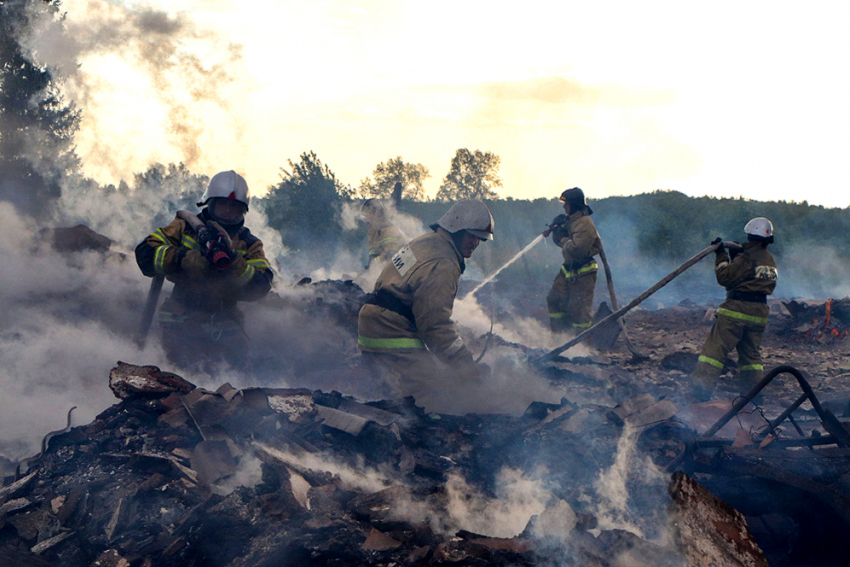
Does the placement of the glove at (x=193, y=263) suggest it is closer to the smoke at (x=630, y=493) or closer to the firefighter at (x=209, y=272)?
the firefighter at (x=209, y=272)

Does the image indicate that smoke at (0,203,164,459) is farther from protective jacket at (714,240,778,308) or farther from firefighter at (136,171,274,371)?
protective jacket at (714,240,778,308)

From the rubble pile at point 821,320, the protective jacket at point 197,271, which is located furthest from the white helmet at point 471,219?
the rubble pile at point 821,320

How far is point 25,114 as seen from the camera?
2206cm

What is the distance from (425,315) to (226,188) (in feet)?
6.63

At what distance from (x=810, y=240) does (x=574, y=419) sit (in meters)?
19.5

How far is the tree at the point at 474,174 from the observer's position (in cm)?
4397

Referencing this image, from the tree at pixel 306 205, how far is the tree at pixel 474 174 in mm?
24275

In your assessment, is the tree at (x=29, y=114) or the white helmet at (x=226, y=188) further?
the tree at (x=29, y=114)

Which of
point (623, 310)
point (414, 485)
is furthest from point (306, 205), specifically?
point (414, 485)

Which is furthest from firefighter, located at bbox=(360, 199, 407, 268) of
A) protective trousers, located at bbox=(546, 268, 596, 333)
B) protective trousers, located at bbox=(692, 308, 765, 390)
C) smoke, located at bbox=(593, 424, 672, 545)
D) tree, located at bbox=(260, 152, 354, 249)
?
tree, located at bbox=(260, 152, 354, 249)

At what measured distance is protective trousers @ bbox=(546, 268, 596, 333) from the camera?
26.8 feet

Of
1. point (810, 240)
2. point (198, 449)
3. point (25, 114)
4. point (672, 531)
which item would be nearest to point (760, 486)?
point (672, 531)

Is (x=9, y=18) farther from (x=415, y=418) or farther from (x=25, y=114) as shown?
(x=415, y=418)

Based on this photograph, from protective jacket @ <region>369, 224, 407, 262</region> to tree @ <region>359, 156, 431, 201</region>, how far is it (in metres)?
36.4
